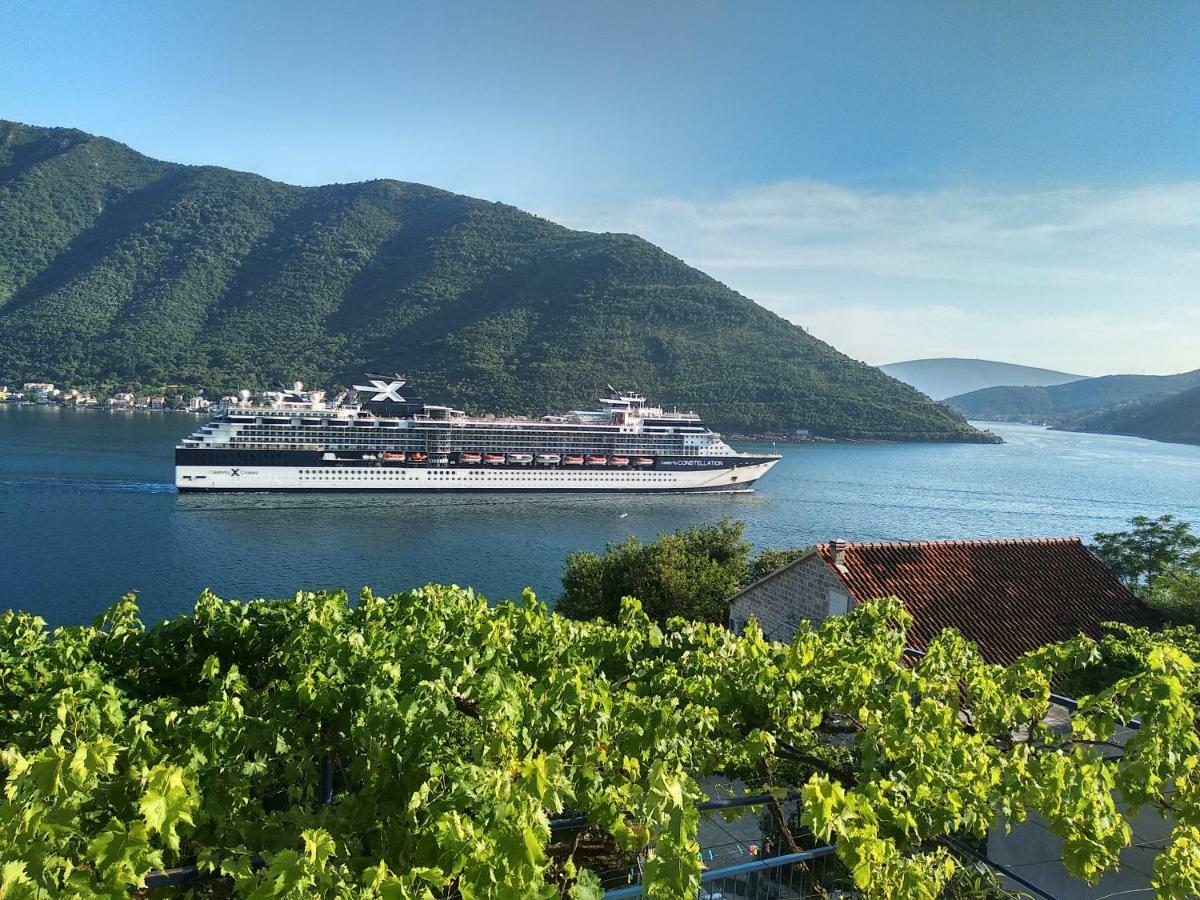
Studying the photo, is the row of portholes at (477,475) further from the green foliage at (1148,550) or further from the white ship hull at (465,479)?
the green foliage at (1148,550)

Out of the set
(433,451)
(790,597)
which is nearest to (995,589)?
(790,597)

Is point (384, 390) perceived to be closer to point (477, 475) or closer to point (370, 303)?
point (477, 475)

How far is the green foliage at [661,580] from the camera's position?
15.7 meters

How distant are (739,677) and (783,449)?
79.9m

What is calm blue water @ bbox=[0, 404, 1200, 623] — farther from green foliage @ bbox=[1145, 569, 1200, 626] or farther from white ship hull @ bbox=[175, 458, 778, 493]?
green foliage @ bbox=[1145, 569, 1200, 626]

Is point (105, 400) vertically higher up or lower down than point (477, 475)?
higher up

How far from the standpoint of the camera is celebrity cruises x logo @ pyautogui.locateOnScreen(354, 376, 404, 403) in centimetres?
4747

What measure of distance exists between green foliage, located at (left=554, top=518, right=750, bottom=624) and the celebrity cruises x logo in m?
32.7

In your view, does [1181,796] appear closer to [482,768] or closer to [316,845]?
[482,768]

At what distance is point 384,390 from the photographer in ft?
158

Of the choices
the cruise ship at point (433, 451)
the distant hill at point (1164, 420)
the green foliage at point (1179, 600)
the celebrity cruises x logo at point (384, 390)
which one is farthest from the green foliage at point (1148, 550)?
the distant hill at point (1164, 420)

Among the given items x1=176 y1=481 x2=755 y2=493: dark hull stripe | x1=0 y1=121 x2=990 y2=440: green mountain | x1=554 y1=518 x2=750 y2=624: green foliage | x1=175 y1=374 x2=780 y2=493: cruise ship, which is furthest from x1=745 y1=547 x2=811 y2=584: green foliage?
x1=0 y1=121 x2=990 y2=440: green mountain

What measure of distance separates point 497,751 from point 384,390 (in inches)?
1842

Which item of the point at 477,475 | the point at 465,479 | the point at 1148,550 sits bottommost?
the point at 465,479
